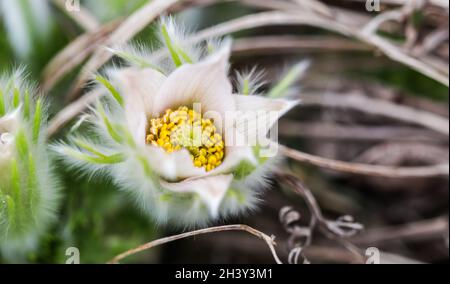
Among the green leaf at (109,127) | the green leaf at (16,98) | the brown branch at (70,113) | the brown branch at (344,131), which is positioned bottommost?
the green leaf at (109,127)

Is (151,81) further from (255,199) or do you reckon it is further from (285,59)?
(285,59)

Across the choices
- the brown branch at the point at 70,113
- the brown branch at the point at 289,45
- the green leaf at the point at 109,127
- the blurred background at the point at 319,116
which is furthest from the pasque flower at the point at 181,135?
the brown branch at the point at 289,45

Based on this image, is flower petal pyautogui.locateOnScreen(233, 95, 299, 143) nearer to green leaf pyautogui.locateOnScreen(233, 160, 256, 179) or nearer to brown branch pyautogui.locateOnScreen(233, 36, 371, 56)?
green leaf pyautogui.locateOnScreen(233, 160, 256, 179)

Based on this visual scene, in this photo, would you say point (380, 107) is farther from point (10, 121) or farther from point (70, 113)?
point (10, 121)

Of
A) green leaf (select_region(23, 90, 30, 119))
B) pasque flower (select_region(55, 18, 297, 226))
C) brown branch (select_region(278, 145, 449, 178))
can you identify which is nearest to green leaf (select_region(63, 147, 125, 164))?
pasque flower (select_region(55, 18, 297, 226))

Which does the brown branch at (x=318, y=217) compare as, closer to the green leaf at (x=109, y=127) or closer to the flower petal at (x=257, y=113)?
the flower petal at (x=257, y=113)

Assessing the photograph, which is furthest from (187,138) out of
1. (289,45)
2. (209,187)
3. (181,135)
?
(289,45)

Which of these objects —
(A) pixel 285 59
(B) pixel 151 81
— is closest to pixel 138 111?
(B) pixel 151 81
